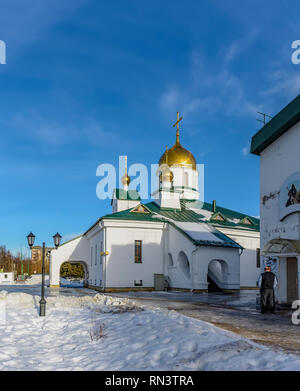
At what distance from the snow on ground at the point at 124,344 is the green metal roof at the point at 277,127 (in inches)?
333

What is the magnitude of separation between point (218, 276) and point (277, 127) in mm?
15008

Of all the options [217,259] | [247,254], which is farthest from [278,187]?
[247,254]

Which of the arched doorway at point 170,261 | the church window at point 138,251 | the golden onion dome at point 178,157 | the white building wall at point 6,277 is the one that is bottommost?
the white building wall at point 6,277

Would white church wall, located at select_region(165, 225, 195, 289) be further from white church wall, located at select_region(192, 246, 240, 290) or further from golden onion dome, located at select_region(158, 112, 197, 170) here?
golden onion dome, located at select_region(158, 112, 197, 170)

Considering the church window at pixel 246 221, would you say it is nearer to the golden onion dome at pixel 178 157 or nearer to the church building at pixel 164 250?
the church building at pixel 164 250

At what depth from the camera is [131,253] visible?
26.8m

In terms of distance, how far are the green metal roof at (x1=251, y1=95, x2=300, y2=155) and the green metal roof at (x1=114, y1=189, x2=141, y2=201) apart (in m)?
21.3

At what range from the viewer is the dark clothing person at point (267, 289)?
1181 cm

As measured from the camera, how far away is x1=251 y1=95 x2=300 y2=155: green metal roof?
45.1 ft

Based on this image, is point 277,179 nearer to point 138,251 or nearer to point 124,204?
point 138,251

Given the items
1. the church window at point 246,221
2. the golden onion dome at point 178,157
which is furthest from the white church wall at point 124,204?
the church window at point 246,221

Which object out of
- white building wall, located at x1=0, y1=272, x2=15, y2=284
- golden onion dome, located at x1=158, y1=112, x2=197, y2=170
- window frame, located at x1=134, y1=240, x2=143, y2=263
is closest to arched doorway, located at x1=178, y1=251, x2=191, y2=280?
window frame, located at x1=134, y1=240, x2=143, y2=263

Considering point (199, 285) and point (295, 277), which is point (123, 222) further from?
point (295, 277)
